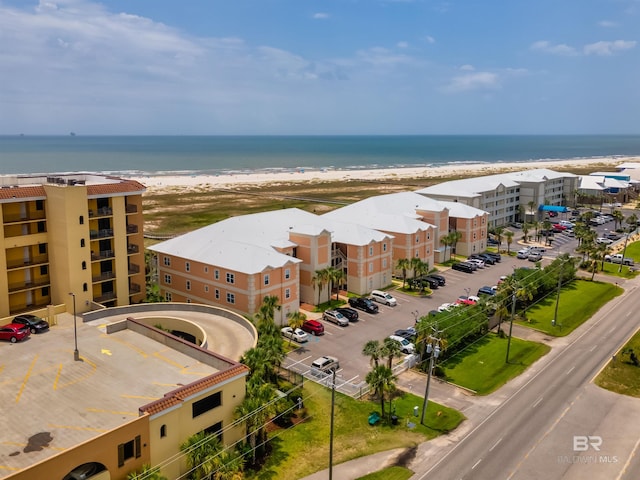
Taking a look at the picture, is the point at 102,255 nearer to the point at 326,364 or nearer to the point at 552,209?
the point at 326,364

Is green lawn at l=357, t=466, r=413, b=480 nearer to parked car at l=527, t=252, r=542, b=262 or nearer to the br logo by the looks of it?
the br logo

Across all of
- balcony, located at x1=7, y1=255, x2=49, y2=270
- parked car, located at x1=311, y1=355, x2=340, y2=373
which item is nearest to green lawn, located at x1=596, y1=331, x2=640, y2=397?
parked car, located at x1=311, y1=355, x2=340, y2=373

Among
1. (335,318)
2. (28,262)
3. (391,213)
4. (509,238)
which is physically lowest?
(335,318)

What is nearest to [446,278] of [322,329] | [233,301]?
[322,329]

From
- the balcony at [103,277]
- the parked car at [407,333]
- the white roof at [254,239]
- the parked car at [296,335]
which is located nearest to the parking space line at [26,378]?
the balcony at [103,277]

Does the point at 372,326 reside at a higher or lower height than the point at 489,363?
higher

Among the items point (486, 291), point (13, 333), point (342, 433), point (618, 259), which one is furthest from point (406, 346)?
point (618, 259)
